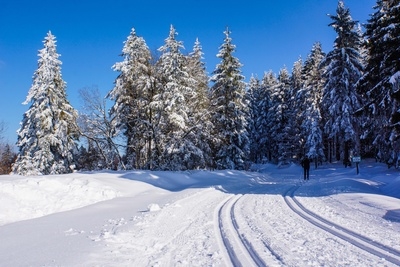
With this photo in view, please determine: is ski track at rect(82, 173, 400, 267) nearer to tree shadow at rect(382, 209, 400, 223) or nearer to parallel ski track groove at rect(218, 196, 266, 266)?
parallel ski track groove at rect(218, 196, 266, 266)

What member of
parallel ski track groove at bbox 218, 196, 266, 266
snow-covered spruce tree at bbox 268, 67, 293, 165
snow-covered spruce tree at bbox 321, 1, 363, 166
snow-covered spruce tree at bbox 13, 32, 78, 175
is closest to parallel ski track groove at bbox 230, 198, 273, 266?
parallel ski track groove at bbox 218, 196, 266, 266

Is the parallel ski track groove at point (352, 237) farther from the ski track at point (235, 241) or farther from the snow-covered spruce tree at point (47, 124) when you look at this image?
the snow-covered spruce tree at point (47, 124)

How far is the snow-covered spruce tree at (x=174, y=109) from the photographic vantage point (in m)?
25.0

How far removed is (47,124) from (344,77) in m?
26.0

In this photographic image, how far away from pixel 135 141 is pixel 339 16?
2222 cm

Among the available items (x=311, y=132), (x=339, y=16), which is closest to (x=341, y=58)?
(x=339, y=16)

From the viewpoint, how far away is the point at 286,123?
51812mm

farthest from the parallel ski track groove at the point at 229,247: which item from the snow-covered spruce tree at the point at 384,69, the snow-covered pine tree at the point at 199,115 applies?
the snow-covered pine tree at the point at 199,115

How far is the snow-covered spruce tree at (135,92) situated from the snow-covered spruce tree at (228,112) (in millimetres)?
6560

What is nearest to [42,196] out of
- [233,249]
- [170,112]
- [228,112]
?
[233,249]

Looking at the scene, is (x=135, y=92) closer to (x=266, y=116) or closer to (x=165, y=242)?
(x=165, y=242)

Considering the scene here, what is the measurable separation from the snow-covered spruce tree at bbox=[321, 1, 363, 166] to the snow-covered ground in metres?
16.6

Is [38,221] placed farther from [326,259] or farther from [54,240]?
[326,259]

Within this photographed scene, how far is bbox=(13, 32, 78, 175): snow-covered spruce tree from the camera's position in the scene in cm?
2580
